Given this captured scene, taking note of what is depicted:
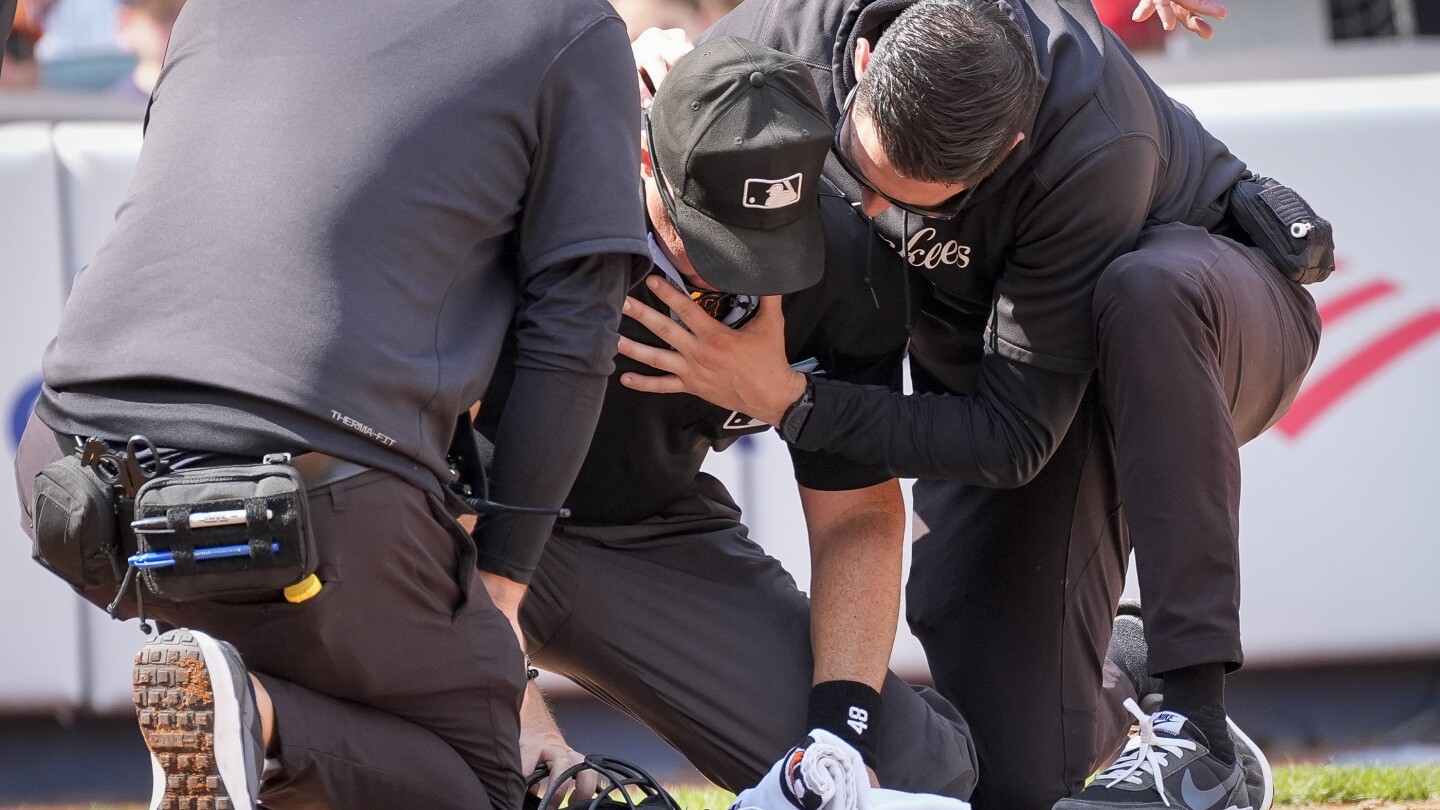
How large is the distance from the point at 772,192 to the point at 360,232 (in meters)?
0.68

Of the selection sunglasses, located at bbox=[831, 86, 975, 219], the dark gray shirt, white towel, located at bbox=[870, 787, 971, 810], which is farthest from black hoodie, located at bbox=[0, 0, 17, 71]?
white towel, located at bbox=[870, 787, 971, 810]

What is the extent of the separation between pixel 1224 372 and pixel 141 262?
5.39 ft

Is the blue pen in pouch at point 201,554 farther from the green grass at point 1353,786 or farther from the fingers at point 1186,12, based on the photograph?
the green grass at point 1353,786

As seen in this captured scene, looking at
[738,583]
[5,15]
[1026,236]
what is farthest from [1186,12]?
[5,15]

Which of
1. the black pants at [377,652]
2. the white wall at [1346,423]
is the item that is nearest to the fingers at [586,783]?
the black pants at [377,652]

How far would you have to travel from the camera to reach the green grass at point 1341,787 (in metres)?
3.26

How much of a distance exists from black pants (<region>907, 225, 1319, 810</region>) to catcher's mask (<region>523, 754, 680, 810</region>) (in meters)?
0.75

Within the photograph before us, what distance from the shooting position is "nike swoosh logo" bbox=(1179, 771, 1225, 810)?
2.14m

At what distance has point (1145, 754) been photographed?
2170mm

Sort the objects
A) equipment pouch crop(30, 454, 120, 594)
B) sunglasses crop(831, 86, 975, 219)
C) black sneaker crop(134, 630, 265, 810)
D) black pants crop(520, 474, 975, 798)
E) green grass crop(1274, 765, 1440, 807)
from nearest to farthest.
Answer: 1. black sneaker crop(134, 630, 265, 810)
2. equipment pouch crop(30, 454, 120, 594)
3. sunglasses crop(831, 86, 975, 219)
4. black pants crop(520, 474, 975, 798)
5. green grass crop(1274, 765, 1440, 807)

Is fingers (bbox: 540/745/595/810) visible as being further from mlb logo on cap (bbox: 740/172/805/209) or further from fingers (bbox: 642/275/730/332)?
mlb logo on cap (bbox: 740/172/805/209)

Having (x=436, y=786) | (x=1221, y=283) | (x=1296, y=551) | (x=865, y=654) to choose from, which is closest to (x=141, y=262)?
(x=436, y=786)

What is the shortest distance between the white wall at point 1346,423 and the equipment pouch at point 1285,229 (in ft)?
5.07

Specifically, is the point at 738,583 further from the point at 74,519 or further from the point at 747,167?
the point at 74,519
